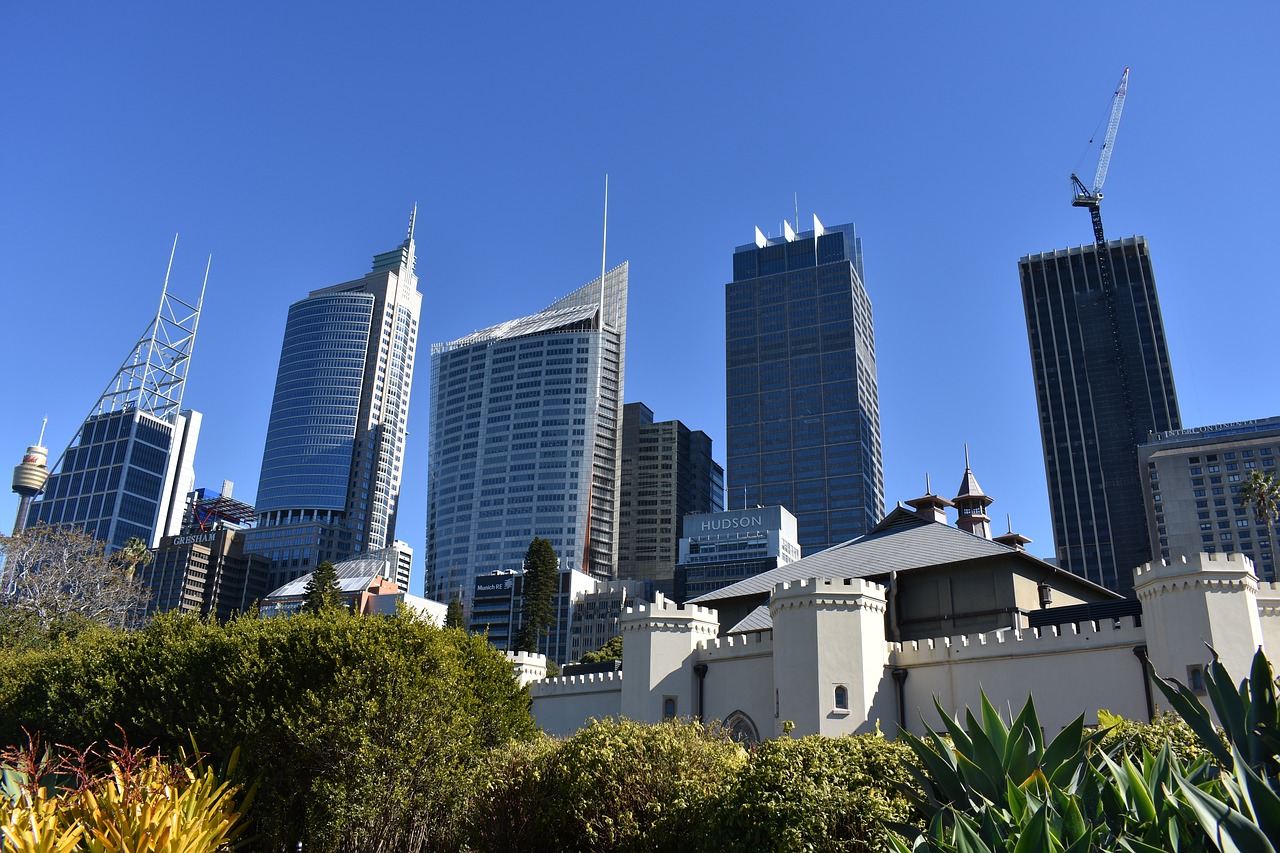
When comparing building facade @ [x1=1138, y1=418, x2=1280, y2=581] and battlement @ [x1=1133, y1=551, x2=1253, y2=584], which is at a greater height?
building facade @ [x1=1138, y1=418, x2=1280, y2=581]

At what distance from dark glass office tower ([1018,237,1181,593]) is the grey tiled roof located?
15479 cm

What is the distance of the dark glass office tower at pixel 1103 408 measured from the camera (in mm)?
182750

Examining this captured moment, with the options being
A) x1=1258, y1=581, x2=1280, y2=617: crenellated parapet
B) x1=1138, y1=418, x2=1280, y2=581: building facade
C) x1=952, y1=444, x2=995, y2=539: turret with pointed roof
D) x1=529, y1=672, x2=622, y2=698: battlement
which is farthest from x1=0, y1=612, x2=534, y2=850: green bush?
x1=1138, y1=418, x2=1280, y2=581: building facade

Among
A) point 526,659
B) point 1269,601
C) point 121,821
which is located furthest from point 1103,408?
point 121,821

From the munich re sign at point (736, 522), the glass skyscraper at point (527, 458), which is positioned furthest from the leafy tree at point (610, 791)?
the glass skyscraper at point (527, 458)

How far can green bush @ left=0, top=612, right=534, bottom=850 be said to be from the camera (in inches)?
1091

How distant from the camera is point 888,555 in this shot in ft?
138

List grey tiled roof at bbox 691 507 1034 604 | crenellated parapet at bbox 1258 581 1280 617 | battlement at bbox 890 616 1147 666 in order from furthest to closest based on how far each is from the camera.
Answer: grey tiled roof at bbox 691 507 1034 604 < battlement at bbox 890 616 1147 666 < crenellated parapet at bbox 1258 581 1280 617

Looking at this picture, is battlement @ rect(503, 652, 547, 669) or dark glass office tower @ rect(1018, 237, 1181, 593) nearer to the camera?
battlement @ rect(503, 652, 547, 669)

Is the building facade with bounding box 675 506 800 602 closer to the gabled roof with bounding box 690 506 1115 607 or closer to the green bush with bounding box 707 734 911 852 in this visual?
the gabled roof with bounding box 690 506 1115 607

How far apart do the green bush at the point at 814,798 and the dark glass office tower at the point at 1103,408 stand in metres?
181

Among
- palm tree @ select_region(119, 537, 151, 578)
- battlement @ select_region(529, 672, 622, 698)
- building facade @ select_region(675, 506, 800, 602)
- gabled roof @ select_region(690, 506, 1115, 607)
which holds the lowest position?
battlement @ select_region(529, 672, 622, 698)

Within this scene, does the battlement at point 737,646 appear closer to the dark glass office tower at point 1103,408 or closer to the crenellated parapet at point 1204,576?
the crenellated parapet at point 1204,576

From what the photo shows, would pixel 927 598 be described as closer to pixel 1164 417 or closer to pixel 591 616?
→ pixel 591 616
